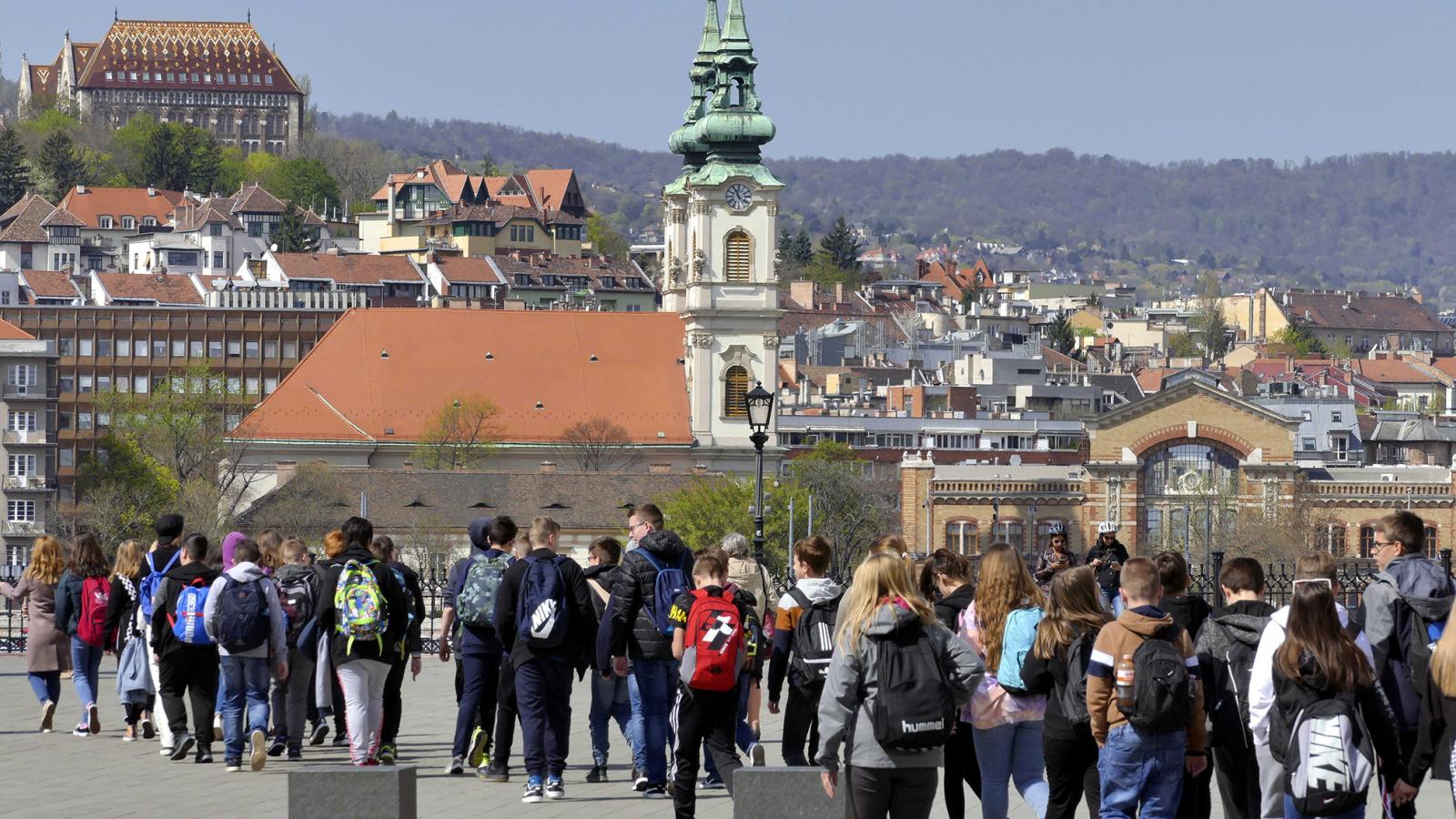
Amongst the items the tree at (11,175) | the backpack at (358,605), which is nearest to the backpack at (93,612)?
the backpack at (358,605)

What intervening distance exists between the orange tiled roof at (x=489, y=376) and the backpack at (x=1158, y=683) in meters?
74.6

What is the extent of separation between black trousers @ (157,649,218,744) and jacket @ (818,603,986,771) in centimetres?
684

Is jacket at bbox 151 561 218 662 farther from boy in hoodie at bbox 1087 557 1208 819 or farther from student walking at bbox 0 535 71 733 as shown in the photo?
boy in hoodie at bbox 1087 557 1208 819

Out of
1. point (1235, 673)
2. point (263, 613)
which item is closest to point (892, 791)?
point (1235, 673)

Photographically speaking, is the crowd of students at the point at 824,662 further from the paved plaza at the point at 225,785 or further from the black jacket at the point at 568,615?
the paved plaza at the point at 225,785

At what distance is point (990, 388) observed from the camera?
136 metres

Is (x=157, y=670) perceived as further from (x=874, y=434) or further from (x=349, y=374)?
(x=874, y=434)

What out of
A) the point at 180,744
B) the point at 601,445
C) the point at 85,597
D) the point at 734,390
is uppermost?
the point at 734,390

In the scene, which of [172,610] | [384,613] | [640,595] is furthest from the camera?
[172,610]

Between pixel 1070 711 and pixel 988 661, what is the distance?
2.79 ft

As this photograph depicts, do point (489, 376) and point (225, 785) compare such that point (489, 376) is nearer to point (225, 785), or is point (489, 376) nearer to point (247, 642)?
point (247, 642)

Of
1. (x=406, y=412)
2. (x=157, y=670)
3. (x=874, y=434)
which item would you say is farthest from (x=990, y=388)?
(x=157, y=670)

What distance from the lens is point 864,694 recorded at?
1186 centimetres

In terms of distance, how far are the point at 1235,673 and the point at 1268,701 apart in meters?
1.09
